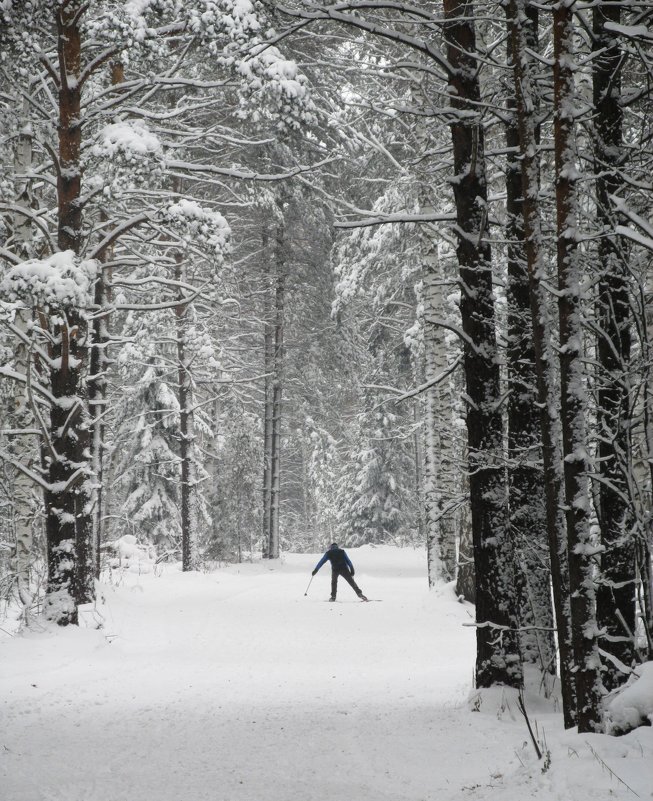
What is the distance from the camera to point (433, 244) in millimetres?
13422

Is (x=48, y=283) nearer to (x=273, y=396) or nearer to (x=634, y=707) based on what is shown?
(x=634, y=707)

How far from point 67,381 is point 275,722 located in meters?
5.20

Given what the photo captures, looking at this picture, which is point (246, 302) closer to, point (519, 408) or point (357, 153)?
point (357, 153)

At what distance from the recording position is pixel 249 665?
9289mm

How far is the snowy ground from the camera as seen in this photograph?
455 cm

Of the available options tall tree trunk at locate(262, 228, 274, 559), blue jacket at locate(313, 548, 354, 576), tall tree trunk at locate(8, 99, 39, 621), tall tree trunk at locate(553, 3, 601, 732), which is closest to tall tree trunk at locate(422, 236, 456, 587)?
blue jacket at locate(313, 548, 354, 576)

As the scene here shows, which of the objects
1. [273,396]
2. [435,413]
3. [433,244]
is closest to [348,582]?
[435,413]

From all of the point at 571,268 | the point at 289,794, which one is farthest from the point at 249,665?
the point at 571,268

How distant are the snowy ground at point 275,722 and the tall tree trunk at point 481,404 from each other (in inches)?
19.7

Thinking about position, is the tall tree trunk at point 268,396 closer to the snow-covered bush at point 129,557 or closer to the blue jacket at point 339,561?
the snow-covered bush at point 129,557

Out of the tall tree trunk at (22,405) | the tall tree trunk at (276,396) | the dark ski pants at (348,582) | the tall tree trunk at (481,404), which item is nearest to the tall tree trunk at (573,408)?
the tall tree trunk at (481,404)

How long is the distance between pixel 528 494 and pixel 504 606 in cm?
122

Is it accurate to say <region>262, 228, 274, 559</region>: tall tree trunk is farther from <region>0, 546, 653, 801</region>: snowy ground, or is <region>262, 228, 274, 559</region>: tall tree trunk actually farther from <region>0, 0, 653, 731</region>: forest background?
<region>0, 546, 653, 801</region>: snowy ground

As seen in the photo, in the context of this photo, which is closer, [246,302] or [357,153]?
[357,153]
